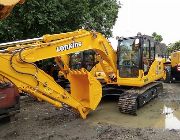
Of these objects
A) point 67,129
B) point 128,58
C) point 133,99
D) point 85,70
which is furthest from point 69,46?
point 128,58

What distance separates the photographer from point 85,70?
9.59 meters

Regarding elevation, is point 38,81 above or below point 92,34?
below

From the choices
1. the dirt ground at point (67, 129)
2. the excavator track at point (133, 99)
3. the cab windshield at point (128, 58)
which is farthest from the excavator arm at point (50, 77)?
the excavator track at point (133, 99)

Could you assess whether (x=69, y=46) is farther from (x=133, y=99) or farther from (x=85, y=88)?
(x=133, y=99)

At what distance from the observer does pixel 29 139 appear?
791 centimetres

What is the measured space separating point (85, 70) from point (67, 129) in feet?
6.09

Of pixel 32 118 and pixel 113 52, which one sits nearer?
pixel 32 118

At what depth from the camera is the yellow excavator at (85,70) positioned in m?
7.93

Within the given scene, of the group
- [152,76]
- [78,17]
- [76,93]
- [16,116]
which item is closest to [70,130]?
[76,93]

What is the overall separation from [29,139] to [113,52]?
443cm

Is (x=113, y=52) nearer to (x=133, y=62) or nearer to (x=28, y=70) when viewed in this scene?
(x=133, y=62)

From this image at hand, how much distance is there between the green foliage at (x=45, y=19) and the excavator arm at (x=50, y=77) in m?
4.83

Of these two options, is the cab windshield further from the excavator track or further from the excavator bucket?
the excavator bucket

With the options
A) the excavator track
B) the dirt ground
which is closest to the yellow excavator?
the excavator track
